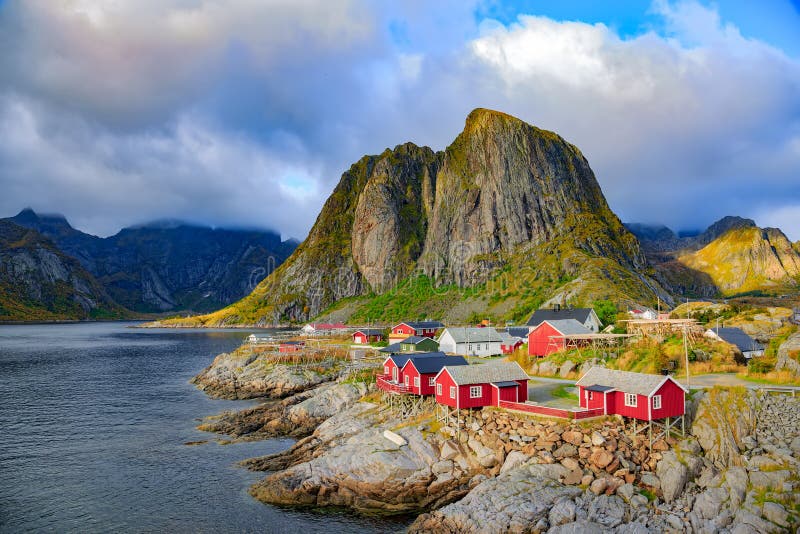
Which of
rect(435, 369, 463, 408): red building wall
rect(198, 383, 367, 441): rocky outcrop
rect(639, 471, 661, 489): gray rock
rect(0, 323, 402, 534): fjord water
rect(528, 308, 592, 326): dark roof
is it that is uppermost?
rect(528, 308, 592, 326): dark roof

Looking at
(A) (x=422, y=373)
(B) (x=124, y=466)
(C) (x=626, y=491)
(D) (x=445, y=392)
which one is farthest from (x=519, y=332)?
(B) (x=124, y=466)

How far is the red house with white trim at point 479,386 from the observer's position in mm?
43812

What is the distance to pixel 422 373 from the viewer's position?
50.3m

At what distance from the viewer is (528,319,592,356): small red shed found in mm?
70688

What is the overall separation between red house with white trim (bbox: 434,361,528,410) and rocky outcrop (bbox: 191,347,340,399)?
3472 centimetres

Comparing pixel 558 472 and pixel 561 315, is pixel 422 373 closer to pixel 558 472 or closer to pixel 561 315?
pixel 558 472

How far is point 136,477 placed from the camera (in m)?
42.7

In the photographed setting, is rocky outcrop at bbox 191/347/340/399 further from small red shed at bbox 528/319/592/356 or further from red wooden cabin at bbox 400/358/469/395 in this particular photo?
small red shed at bbox 528/319/592/356

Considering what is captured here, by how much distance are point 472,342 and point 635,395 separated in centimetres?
4702

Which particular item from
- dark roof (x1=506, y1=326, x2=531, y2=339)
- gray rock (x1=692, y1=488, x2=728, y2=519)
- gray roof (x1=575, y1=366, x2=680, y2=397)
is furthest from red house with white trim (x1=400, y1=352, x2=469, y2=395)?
dark roof (x1=506, y1=326, x2=531, y2=339)

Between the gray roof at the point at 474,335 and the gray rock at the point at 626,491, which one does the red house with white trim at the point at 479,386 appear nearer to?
the gray rock at the point at 626,491

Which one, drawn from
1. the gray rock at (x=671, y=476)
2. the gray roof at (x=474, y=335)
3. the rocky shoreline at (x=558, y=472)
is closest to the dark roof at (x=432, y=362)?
the rocky shoreline at (x=558, y=472)

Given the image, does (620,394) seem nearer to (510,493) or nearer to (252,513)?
(510,493)

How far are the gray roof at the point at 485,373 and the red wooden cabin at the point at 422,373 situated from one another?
14.5ft
